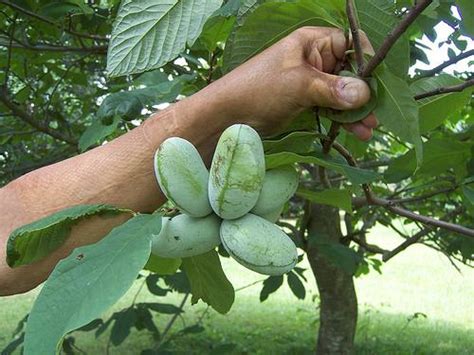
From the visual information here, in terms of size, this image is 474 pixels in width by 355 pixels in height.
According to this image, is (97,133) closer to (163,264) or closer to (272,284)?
(163,264)

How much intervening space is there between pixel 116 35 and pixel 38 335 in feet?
1.35

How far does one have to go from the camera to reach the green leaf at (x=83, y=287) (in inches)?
26.0

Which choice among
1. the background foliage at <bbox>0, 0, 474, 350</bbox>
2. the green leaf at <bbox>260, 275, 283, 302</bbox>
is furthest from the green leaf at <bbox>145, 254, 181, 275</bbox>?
the green leaf at <bbox>260, 275, 283, 302</bbox>

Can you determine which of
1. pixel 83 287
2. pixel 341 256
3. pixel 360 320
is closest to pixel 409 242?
pixel 341 256

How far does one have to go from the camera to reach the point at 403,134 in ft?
3.28

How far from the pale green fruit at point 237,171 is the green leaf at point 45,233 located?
159 mm

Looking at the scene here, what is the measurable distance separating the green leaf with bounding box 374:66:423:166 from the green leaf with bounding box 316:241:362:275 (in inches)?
71.5

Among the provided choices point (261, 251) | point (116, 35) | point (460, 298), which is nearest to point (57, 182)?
point (116, 35)

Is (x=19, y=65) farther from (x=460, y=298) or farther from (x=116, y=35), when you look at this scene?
(x=460, y=298)

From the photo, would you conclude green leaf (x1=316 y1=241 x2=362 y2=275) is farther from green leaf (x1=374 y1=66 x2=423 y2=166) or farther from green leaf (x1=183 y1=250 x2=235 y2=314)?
green leaf (x1=374 y1=66 x2=423 y2=166)

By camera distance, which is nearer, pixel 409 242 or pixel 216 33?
pixel 216 33

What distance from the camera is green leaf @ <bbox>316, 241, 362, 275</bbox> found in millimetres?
2779

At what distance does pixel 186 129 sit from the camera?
108cm

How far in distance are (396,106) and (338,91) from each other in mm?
86
